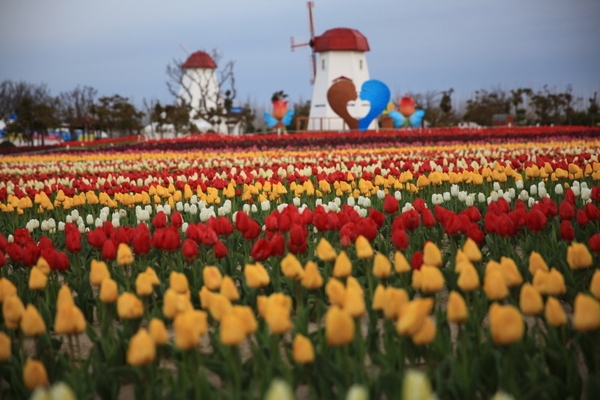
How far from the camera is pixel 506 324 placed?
206cm

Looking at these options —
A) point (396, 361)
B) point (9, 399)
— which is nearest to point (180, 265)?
point (9, 399)

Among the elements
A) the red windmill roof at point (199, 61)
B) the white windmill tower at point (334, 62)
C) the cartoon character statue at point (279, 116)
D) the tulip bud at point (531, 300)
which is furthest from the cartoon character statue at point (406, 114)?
the tulip bud at point (531, 300)

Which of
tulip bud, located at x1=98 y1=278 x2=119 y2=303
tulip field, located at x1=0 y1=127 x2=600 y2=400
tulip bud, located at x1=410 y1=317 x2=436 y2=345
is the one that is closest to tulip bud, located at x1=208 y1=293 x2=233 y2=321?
tulip field, located at x1=0 y1=127 x2=600 y2=400

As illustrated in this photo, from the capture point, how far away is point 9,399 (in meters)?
2.60

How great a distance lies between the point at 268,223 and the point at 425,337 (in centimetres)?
206

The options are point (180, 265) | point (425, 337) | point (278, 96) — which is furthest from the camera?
point (278, 96)

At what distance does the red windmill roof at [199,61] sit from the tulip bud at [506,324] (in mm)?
60071

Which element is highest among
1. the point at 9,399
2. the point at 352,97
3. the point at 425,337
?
the point at 352,97

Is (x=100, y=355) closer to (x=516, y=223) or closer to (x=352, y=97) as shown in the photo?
(x=516, y=223)

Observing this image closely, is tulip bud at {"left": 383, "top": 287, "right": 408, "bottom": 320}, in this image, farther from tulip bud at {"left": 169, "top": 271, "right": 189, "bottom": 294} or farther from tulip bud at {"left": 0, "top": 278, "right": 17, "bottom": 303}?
tulip bud at {"left": 0, "top": 278, "right": 17, "bottom": 303}

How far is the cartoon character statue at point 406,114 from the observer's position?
46.7 meters

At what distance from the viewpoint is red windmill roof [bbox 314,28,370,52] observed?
4375 centimetres

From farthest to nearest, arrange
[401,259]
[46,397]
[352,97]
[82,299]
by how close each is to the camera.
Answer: [352,97] < [82,299] < [401,259] < [46,397]

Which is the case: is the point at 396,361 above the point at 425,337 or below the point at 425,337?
below
